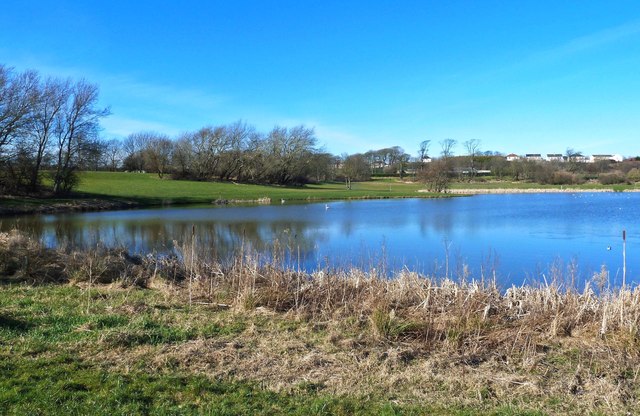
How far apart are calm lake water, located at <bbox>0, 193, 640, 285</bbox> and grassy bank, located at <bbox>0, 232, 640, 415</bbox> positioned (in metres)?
1.33

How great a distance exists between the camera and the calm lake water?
13.3 meters

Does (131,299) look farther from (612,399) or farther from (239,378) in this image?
(612,399)

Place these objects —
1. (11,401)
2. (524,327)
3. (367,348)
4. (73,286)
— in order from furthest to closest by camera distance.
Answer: (73,286) → (524,327) → (367,348) → (11,401)

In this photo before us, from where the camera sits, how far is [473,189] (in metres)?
74.9

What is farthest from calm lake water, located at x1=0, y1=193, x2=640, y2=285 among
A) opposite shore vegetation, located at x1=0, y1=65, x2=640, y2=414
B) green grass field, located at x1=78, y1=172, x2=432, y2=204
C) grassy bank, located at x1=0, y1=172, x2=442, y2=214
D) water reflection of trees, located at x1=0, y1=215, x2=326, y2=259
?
green grass field, located at x1=78, y1=172, x2=432, y2=204

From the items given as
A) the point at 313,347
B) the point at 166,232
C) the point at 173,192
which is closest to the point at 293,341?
the point at 313,347

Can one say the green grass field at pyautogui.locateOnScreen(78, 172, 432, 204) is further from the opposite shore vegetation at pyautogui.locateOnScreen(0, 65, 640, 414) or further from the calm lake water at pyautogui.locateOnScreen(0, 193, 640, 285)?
the opposite shore vegetation at pyautogui.locateOnScreen(0, 65, 640, 414)

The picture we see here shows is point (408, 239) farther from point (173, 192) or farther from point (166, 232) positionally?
point (173, 192)

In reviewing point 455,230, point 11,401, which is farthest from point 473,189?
point 11,401

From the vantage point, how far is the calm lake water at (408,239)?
13336 millimetres

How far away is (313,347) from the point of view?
6.45 metres

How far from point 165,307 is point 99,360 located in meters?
2.82

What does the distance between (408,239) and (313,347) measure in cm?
1418

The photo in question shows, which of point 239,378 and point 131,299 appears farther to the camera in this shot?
point 131,299
